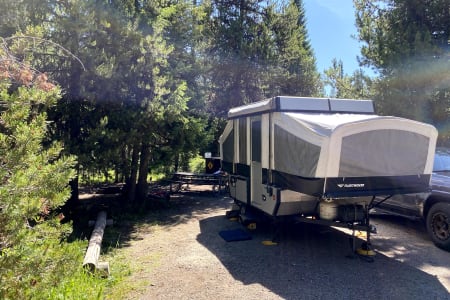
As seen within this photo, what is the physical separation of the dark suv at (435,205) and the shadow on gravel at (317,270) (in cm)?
123

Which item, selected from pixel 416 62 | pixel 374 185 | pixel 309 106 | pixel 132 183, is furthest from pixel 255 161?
pixel 416 62

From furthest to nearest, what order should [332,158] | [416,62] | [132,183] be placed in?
[416,62], [132,183], [332,158]

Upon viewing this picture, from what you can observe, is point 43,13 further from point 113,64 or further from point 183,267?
point 183,267

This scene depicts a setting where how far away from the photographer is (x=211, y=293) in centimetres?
428

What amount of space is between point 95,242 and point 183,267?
1.64 meters

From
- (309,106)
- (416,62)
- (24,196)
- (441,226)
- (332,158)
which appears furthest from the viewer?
(416,62)

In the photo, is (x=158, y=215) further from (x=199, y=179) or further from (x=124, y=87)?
(x=124, y=87)

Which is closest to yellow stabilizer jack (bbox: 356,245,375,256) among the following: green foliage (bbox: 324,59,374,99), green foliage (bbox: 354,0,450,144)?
green foliage (bbox: 354,0,450,144)

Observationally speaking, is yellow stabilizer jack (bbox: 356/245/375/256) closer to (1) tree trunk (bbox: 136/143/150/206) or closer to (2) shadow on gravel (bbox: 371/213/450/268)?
(2) shadow on gravel (bbox: 371/213/450/268)

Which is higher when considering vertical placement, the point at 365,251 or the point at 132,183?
the point at 132,183

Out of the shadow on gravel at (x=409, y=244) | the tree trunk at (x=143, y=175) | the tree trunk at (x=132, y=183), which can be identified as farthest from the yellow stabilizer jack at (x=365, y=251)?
the tree trunk at (x=132, y=183)

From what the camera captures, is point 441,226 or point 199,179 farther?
point 199,179

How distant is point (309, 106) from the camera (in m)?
6.18

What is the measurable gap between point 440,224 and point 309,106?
122 inches
